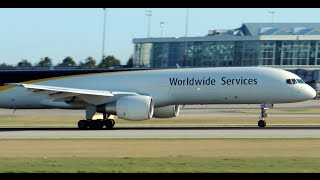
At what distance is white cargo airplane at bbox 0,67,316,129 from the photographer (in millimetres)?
35656

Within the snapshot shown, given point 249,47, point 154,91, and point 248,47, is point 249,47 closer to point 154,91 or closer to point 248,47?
point 248,47

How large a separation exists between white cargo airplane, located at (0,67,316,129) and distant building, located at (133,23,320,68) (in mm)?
89713

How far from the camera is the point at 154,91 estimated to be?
122 ft

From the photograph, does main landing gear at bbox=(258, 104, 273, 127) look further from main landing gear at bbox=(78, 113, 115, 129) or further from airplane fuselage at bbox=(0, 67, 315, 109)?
main landing gear at bbox=(78, 113, 115, 129)

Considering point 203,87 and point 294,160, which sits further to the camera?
point 203,87

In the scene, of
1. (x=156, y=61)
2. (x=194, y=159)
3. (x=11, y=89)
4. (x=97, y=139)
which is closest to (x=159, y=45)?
(x=156, y=61)

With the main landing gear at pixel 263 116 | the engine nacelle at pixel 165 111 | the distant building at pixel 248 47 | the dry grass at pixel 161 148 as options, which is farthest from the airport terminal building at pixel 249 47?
the dry grass at pixel 161 148

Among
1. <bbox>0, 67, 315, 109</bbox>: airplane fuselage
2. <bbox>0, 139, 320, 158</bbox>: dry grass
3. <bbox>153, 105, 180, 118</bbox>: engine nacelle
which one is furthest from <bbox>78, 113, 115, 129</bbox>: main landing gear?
<bbox>0, 139, 320, 158</bbox>: dry grass

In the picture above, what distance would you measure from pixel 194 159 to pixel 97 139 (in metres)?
9.83

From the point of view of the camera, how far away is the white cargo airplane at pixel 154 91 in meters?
35.7

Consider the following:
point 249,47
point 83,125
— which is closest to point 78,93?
point 83,125
